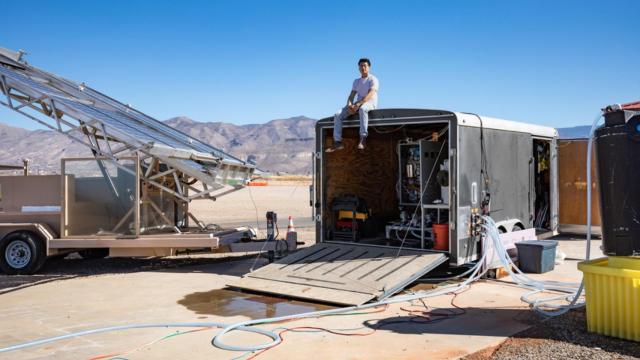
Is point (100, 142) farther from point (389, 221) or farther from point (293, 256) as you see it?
point (389, 221)

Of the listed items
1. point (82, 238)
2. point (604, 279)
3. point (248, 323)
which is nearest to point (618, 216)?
point (604, 279)

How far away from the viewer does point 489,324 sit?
280 inches

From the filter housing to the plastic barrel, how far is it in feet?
11.1

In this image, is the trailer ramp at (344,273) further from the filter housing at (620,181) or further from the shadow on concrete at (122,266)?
the filter housing at (620,181)

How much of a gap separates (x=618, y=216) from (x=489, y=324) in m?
1.90

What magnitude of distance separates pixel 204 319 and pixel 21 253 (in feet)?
17.5

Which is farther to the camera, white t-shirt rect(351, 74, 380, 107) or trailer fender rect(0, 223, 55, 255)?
trailer fender rect(0, 223, 55, 255)

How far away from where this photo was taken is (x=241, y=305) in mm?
8320

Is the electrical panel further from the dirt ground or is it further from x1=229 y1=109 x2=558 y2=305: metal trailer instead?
the dirt ground

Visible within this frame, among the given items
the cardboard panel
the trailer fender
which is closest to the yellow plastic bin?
the trailer fender

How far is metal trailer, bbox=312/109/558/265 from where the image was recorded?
968 centimetres

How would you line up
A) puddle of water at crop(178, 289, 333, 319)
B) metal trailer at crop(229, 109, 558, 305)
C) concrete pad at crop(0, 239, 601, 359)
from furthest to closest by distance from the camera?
metal trailer at crop(229, 109, 558, 305), puddle of water at crop(178, 289, 333, 319), concrete pad at crop(0, 239, 601, 359)

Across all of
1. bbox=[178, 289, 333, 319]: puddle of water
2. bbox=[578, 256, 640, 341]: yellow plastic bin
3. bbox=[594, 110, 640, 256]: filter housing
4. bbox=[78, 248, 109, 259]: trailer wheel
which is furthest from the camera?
bbox=[78, 248, 109, 259]: trailer wheel

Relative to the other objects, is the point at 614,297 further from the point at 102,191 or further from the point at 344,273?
the point at 102,191
